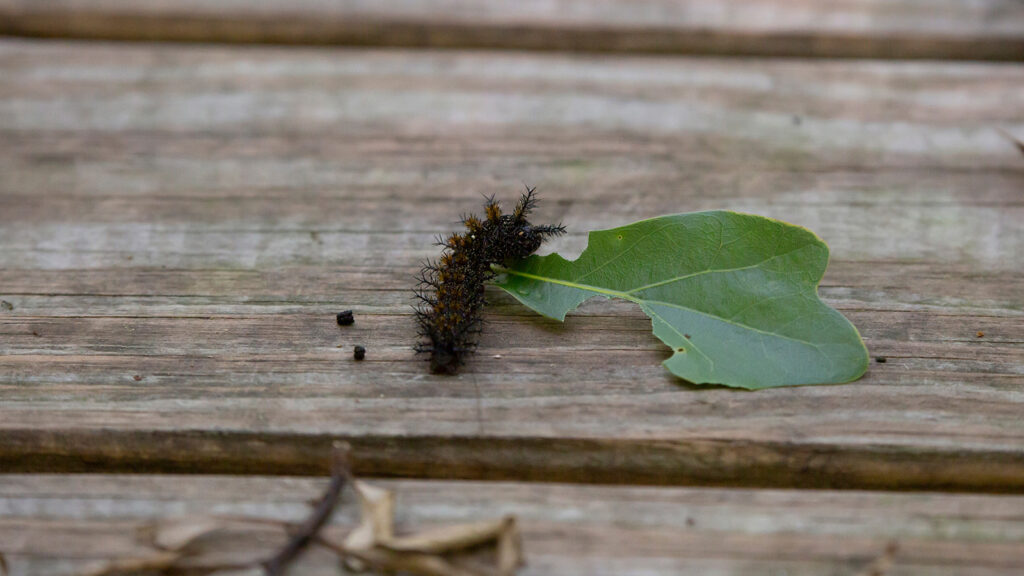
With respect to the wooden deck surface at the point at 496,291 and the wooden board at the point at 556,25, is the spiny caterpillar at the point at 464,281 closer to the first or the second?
the wooden deck surface at the point at 496,291

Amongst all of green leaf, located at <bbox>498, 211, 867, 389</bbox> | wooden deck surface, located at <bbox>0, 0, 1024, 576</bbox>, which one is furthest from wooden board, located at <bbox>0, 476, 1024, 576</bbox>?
green leaf, located at <bbox>498, 211, 867, 389</bbox>

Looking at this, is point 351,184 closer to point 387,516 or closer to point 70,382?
point 70,382

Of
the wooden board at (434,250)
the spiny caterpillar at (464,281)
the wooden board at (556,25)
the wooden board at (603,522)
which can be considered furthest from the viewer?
the wooden board at (556,25)

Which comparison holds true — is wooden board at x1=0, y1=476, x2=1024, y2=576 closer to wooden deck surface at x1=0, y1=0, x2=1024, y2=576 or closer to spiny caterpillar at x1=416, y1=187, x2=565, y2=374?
wooden deck surface at x1=0, y1=0, x2=1024, y2=576

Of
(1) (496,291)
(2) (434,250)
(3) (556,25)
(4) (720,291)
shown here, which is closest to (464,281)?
(1) (496,291)

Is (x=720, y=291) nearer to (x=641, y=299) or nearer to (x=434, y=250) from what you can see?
(x=641, y=299)

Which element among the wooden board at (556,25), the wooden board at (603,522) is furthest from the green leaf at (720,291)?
the wooden board at (556,25)
